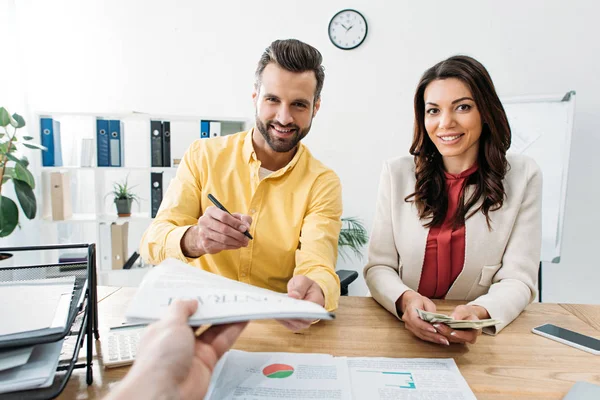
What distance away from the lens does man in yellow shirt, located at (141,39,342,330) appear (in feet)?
4.26

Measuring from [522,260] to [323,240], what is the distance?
657mm

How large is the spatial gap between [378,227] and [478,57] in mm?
2016

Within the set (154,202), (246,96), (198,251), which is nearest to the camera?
(198,251)

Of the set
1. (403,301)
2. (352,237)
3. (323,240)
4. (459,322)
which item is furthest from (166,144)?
(459,322)

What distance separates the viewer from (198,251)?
3.44 ft

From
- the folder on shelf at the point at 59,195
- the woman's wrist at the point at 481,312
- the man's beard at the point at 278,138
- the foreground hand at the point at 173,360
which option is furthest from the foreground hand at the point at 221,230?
the folder on shelf at the point at 59,195

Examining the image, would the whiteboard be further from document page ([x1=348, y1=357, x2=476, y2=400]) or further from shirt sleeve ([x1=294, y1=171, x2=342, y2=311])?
document page ([x1=348, y1=357, x2=476, y2=400])

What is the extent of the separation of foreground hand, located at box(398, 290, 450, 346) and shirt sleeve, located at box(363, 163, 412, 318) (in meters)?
0.12

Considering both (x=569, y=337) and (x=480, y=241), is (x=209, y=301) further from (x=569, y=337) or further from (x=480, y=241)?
(x=480, y=241)

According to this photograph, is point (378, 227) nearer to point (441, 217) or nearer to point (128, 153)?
point (441, 217)

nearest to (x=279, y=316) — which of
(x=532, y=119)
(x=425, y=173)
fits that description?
(x=425, y=173)

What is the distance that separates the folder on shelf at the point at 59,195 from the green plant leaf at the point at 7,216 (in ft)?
1.09

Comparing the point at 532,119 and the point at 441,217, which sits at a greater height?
the point at 532,119

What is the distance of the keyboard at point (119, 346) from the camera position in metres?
0.71
